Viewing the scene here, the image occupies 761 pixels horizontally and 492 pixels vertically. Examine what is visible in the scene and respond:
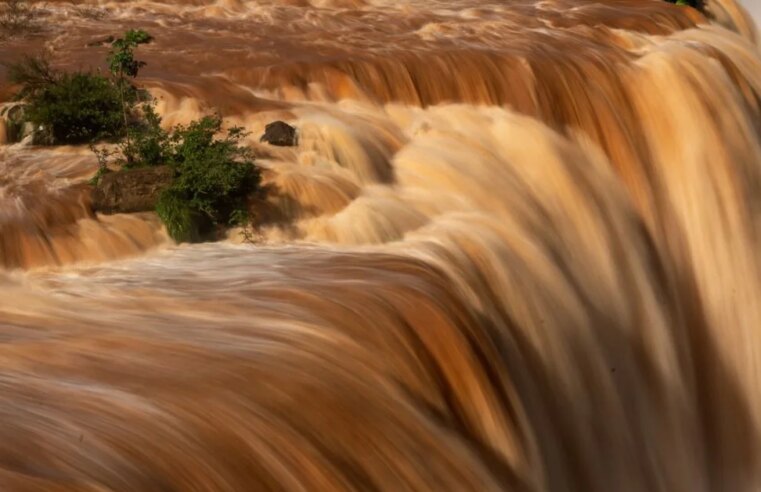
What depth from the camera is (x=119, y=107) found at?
1035 cm

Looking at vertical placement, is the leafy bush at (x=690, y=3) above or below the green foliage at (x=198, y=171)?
below

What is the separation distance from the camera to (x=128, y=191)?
888cm

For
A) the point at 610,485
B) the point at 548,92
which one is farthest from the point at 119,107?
the point at 610,485

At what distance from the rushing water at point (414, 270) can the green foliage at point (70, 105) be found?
11.1 inches

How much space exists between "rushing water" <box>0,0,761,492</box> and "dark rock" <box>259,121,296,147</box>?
0.12 m

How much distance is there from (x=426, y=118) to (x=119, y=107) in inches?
103

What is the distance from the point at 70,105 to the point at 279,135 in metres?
1.60

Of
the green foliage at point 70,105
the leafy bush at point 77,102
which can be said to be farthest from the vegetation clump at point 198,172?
the green foliage at point 70,105

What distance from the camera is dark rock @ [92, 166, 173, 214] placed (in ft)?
28.9

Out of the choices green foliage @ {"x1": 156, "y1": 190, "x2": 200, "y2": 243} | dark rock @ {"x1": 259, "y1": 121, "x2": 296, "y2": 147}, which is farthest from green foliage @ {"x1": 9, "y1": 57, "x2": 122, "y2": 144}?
green foliage @ {"x1": 156, "y1": 190, "x2": 200, "y2": 243}

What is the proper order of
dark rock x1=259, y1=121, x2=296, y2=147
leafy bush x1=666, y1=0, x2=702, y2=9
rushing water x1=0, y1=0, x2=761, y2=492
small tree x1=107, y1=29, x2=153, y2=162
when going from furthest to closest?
1. leafy bush x1=666, y1=0, x2=702, y2=9
2. small tree x1=107, y1=29, x2=153, y2=162
3. dark rock x1=259, y1=121, x2=296, y2=147
4. rushing water x1=0, y1=0, x2=761, y2=492

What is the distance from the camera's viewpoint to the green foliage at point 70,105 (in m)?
10.0

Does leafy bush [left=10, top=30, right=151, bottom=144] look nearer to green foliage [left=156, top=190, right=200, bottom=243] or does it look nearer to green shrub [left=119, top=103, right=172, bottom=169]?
green shrub [left=119, top=103, right=172, bottom=169]

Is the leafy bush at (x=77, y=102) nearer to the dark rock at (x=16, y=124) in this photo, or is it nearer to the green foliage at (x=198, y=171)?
the dark rock at (x=16, y=124)
